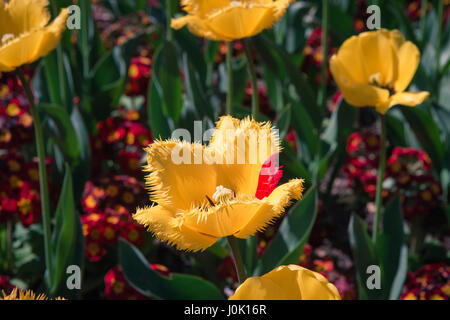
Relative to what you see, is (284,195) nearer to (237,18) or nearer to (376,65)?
(237,18)

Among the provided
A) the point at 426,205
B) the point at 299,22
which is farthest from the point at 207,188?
the point at 299,22

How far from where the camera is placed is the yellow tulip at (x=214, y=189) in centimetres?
88

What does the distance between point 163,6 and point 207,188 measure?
86.3 inches

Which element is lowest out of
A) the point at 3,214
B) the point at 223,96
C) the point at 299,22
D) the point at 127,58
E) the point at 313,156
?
the point at 3,214

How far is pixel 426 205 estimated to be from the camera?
2.09 m

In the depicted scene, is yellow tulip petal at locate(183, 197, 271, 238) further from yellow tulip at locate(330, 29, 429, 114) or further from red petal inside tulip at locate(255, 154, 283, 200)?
yellow tulip at locate(330, 29, 429, 114)

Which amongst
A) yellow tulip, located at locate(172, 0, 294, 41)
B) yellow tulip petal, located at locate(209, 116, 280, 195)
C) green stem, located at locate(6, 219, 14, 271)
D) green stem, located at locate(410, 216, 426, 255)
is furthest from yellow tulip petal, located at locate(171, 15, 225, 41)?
green stem, located at locate(410, 216, 426, 255)

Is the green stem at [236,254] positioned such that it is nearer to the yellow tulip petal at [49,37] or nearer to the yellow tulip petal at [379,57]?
the yellow tulip petal at [49,37]

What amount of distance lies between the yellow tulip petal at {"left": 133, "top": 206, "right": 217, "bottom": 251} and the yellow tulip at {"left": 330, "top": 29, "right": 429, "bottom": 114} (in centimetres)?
77

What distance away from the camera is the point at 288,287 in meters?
0.80

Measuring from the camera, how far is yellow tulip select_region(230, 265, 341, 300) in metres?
0.77

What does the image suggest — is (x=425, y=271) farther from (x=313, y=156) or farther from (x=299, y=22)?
(x=299, y=22)

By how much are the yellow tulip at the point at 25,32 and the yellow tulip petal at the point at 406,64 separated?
0.89 meters
